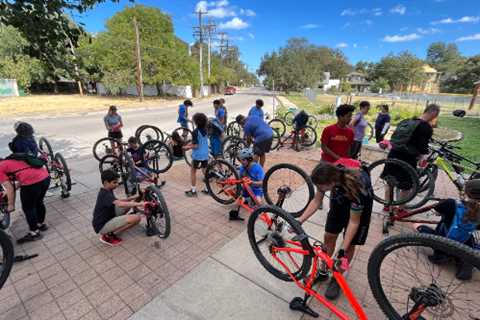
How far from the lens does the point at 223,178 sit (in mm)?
3934

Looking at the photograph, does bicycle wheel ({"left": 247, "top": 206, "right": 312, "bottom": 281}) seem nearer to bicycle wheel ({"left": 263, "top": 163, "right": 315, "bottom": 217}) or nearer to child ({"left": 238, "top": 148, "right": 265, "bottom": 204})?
child ({"left": 238, "top": 148, "right": 265, "bottom": 204})

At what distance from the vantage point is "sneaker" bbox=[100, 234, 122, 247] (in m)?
3.09

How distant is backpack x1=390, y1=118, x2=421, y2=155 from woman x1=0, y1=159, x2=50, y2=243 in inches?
197

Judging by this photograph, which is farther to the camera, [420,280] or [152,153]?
[152,153]

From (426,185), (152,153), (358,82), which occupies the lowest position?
(426,185)

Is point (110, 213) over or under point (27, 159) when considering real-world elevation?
under

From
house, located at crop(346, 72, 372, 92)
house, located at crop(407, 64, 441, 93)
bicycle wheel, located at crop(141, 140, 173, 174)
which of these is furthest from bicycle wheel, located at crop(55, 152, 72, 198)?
house, located at crop(407, 64, 441, 93)

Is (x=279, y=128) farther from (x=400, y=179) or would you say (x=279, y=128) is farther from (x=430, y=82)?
(x=430, y=82)

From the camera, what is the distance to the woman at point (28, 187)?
9.50 ft

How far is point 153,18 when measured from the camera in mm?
25031

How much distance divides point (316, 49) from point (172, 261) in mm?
71320

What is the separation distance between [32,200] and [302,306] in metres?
3.51

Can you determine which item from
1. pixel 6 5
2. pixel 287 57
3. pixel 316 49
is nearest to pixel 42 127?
pixel 6 5

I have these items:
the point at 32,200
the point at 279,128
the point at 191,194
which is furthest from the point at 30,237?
the point at 279,128
